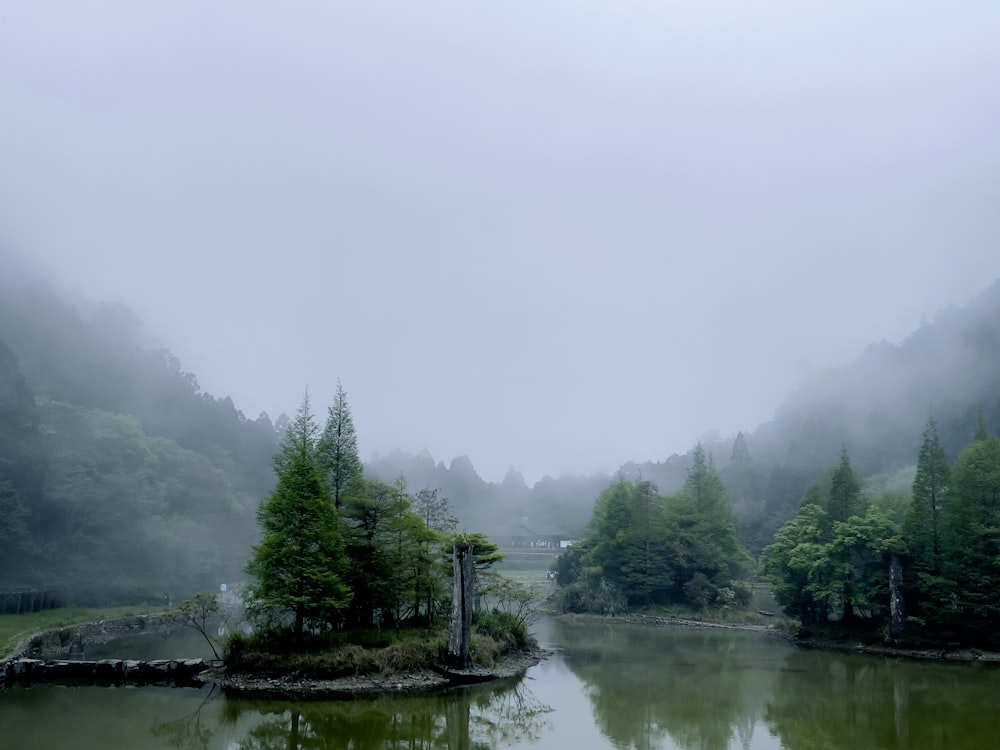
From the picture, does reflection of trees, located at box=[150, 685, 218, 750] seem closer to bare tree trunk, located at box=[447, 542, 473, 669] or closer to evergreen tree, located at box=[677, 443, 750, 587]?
bare tree trunk, located at box=[447, 542, 473, 669]

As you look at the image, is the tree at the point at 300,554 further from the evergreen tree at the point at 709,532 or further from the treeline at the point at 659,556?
the evergreen tree at the point at 709,532

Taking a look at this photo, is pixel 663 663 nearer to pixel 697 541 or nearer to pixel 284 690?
pixel 284 690

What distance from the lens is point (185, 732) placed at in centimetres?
1523

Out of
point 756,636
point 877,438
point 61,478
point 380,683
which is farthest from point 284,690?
point 877,438

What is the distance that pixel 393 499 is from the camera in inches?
897

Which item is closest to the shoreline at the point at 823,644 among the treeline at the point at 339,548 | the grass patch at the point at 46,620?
the treeline at the point at 339,548

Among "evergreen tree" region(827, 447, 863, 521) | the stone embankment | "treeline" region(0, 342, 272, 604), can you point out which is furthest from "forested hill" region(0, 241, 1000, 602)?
"evergreen tree" region(827, 447, 863, 521)

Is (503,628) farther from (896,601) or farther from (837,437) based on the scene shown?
(837,437)

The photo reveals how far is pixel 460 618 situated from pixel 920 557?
60.8 ft

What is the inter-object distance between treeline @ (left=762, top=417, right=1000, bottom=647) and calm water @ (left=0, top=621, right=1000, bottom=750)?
293 cm

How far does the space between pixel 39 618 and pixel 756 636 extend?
101ft

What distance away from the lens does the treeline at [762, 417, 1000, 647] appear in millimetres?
26031

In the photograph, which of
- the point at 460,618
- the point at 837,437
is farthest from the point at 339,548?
the point at 837,437

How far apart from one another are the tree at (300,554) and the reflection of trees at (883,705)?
38.4 ft
